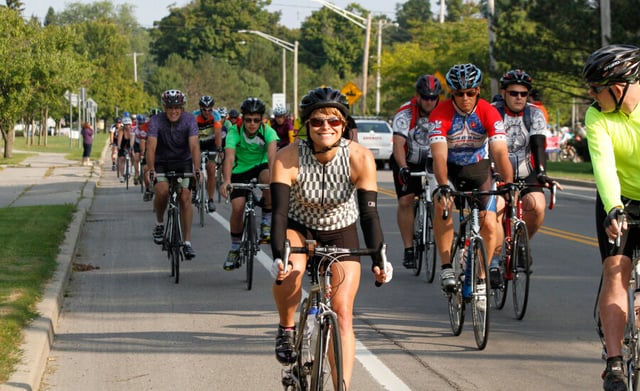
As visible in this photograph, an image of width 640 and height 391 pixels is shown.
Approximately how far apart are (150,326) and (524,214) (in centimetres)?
353

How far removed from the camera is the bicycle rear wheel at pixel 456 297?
9.04 metres

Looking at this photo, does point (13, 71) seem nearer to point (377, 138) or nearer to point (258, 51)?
point (377, 138)

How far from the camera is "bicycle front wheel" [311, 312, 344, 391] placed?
5590 mm

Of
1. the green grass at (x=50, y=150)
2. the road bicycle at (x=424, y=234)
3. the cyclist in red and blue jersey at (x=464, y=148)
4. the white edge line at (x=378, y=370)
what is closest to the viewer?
the white edge line at (x=378, y=370)

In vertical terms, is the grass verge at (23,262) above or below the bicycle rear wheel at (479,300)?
below

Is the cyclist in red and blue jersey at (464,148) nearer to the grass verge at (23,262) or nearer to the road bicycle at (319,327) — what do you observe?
the road bicycle at (319,327)

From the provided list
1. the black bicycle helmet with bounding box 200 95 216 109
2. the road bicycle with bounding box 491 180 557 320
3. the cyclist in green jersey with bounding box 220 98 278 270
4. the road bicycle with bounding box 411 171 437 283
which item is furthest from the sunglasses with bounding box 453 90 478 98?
the black bicycle helmet with bounding box 200 95 216 109

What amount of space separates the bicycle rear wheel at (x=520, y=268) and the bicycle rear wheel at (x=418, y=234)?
247cm

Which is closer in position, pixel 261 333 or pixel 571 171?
pixel 261 333

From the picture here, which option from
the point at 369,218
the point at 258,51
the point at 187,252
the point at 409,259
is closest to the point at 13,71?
the point at 187,252

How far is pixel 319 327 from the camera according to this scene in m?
5.71

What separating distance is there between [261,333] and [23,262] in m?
4.53

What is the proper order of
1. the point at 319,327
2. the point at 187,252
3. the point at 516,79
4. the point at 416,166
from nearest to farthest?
the point at 319,327, the point at 516,79, the point at 416,166, the point at 187,252

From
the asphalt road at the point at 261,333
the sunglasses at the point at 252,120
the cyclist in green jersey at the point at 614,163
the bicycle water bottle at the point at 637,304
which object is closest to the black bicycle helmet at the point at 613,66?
the cyclist in green jersey at the point at 614,163
